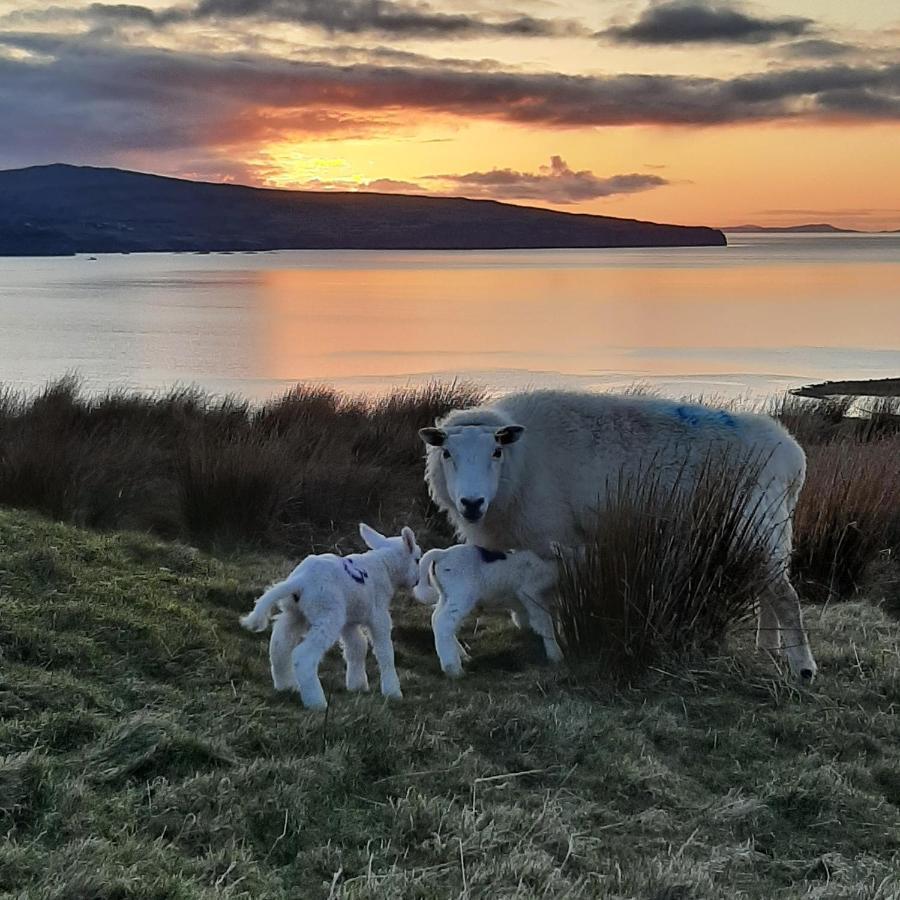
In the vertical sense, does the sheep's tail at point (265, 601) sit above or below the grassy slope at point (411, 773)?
above

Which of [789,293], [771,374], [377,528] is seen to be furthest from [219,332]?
[789,293]

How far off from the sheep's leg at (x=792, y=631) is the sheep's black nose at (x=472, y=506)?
6.04 ft

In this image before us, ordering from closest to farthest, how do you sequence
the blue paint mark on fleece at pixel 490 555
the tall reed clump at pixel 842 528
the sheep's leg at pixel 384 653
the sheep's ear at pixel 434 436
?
the sheep's leg at pixel 384 653 < the blue paint mark on fleece at pixel 490 555 < the sheep's ear at pixel 434 436 < the tall reed clump at pixel 842 528

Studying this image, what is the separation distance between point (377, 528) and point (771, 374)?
2482 cm

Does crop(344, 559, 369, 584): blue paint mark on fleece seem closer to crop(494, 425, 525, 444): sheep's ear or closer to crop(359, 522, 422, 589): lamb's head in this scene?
crop(359, 522, 422, 589): lamb's head

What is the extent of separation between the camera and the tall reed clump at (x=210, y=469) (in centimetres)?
972

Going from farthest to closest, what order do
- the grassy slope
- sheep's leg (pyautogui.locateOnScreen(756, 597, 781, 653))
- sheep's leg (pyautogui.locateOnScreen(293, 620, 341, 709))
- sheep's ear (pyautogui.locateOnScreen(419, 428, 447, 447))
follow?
sheep's ear (pyautogui.locateOnScreen(419, 428, 447, 447)), sheep's leg (pyautogui.locateOnScreen(756, 597, 781, 653)), sheep's leg (pyautogui.locateOnScreen(293, 620, 341, 709)), the grassy slope

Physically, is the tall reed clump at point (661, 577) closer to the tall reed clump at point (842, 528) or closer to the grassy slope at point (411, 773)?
the grassy slope at point (411, 773)

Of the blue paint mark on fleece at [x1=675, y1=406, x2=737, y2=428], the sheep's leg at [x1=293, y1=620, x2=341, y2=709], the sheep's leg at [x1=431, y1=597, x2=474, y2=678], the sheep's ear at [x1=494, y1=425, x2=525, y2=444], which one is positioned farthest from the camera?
the blue paint mark on fleece at [x1=675, y1=406, x2=737, y2=428]

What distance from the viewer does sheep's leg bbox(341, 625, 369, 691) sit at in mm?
5875

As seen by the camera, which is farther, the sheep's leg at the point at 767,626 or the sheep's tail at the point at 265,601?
the sheep's leg at the point at 767,626

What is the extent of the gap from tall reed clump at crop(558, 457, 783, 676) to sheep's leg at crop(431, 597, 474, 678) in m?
0.60

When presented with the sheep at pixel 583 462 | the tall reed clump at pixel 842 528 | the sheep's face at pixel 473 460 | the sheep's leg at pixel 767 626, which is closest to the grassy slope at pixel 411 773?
the sheep's leg at pixel 767 626

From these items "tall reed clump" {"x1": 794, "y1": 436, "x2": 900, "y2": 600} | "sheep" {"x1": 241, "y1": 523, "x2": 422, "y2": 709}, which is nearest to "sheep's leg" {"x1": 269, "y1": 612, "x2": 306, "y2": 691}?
"sheep" {"x1": 241, "y1": 523, "x2": 422, "y2": 709}
